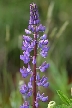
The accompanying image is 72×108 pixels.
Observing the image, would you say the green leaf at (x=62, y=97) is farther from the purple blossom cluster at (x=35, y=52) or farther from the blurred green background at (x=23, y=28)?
the blurred green background at (x=23, y=28)

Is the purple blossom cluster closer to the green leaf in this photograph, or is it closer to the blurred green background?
the green leaf

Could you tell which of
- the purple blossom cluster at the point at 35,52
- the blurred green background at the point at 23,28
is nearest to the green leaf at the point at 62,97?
the purple blossom cluster at the point at 35,52

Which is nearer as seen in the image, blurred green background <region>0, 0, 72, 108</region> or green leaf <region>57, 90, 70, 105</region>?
green leaf <region>57, 90, 70, 105</region>

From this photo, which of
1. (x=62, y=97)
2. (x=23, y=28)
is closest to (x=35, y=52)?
(x=62, y=97)

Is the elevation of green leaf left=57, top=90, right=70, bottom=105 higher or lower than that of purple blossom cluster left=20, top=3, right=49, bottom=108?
lower

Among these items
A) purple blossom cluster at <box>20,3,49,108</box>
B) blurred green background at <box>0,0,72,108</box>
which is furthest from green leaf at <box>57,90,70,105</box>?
blurred green background at <box>0,0,72,108</box>

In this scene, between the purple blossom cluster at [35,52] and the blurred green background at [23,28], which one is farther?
the blurred green background at [23,28]

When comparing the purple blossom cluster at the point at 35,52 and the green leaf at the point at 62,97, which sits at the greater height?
the purple blossom cluster at the point at 35,52

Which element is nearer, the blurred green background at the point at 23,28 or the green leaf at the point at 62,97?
the green leaf at the point at 62,97

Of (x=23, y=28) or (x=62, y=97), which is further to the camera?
(x=23, y=28)

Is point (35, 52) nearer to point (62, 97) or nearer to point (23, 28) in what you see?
point (62, 97)

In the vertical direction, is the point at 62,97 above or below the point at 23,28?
below
